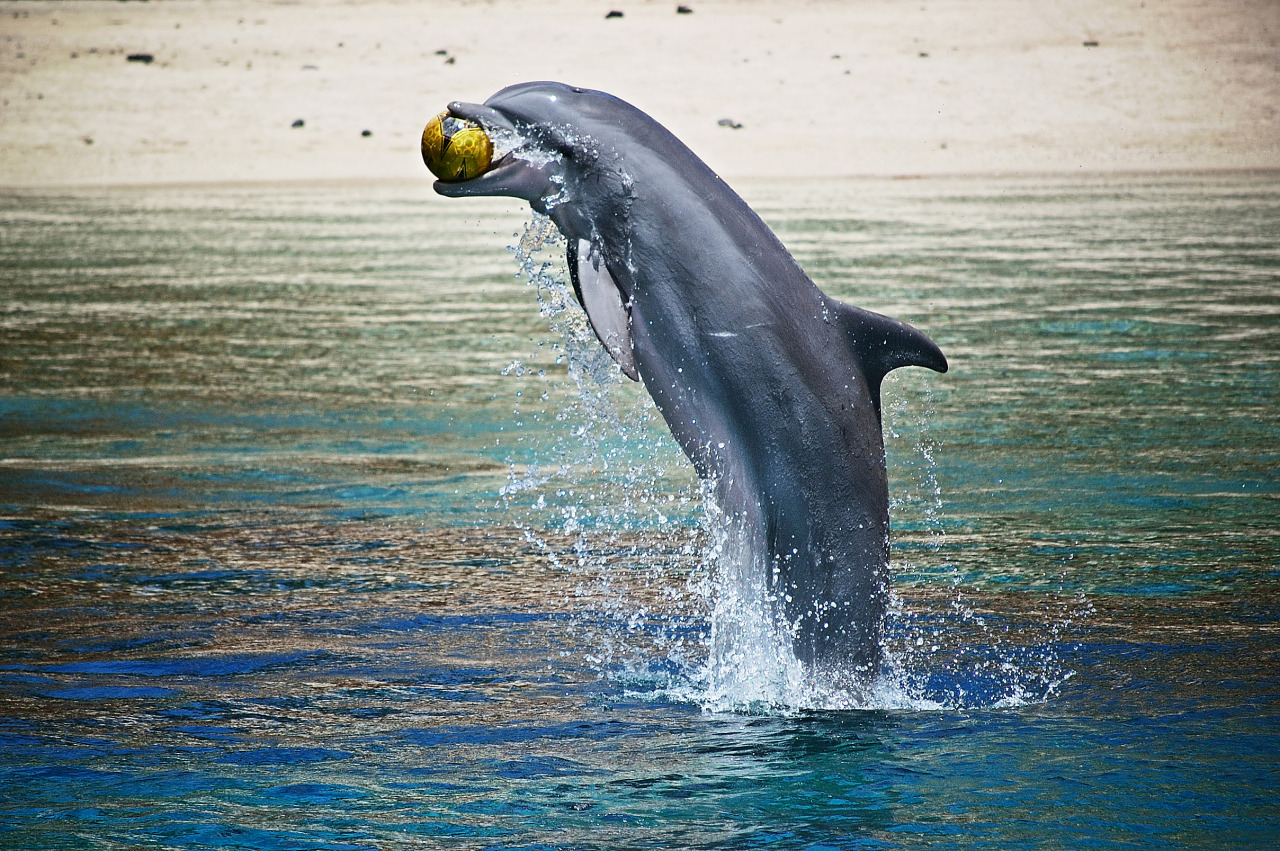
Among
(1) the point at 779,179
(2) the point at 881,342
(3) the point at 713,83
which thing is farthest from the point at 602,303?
(3) the point at 713,83

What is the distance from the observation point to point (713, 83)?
4850 cm

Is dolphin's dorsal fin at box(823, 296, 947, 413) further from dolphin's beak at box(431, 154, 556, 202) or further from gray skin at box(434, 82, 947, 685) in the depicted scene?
dolphin's beak at box(431, 154, 556, 202)

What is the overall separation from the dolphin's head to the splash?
285 mm

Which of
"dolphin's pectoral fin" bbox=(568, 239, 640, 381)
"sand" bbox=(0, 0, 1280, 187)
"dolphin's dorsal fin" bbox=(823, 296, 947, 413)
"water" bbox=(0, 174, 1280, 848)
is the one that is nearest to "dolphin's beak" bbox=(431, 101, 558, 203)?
"dolphin's pectoral fin" bbox=(568, 239, 640, 381)

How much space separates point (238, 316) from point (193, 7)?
158 ft

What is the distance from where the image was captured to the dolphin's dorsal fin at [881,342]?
5.59 meters

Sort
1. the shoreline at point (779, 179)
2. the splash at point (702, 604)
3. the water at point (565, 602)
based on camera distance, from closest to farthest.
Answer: the water at point (565, 602) < the splash at point (702, 604) < the shoreline at point (779, 179)

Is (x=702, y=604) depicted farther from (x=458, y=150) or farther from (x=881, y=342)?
(x=458, y=150)

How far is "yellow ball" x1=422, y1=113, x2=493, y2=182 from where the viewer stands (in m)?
5.73

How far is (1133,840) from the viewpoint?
16.1 ft

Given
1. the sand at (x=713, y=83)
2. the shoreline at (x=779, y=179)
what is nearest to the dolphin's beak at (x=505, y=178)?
the shoreline at (x=779, y=179)

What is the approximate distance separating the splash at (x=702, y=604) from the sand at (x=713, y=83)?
107 feet

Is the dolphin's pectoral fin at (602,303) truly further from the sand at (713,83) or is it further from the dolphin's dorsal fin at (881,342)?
the sand at (713,83)

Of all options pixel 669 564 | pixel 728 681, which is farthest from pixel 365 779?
pixel 669 564
